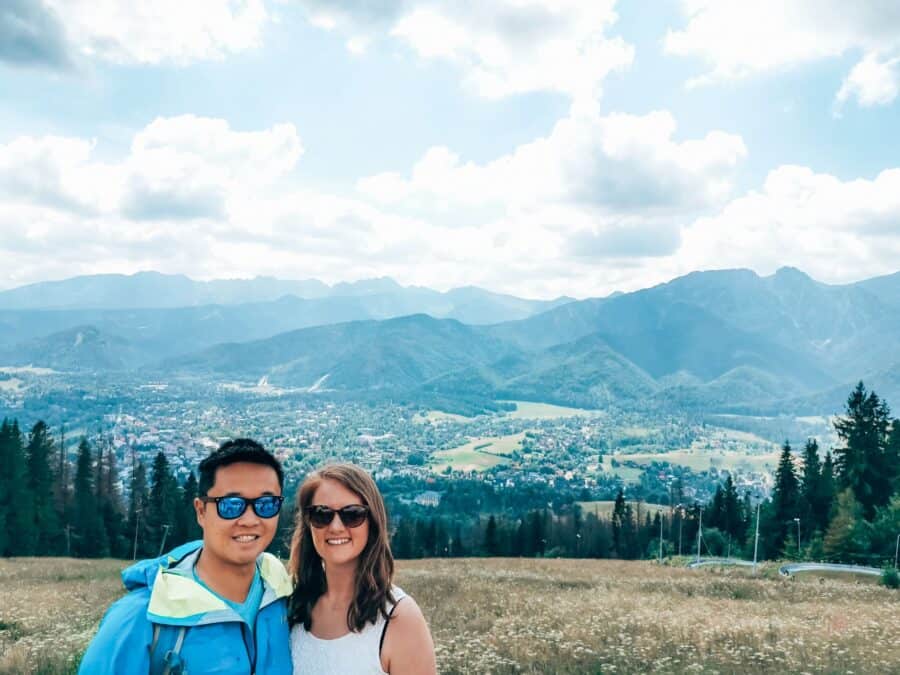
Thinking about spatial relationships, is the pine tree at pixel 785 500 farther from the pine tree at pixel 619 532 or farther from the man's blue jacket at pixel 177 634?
the man's blue jacket at pixel 177 634

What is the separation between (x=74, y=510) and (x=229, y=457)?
55.8 m

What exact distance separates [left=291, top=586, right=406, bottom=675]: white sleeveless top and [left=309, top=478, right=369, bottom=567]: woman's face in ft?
1.25

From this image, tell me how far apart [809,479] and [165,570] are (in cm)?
6251

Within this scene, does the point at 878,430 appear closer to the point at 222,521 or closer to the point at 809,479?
the point at 809,479

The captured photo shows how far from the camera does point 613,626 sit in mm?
12430

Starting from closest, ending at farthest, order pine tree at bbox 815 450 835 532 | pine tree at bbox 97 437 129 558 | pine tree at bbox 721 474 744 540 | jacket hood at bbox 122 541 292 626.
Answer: jacket hood at bbox 122 541 292 626 → pine tree at bbox 97 437 129 558 → pine tree at bbox 815 450 835 532 → pine tree at bbox 721 474 744 540

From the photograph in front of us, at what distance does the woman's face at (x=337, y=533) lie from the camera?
13.0 feet

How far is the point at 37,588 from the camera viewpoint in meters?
18.3

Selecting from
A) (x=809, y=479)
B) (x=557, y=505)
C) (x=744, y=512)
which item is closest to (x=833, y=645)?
(x=809, y=479)

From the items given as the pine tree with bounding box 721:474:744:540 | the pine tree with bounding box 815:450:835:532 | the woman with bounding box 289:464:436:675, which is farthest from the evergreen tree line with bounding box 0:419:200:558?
the pine tree with bounding box 721:474:744:540

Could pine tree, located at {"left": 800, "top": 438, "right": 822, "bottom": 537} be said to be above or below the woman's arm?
below

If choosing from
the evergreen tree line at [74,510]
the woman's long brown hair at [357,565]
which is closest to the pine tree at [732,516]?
the evergreen tree line at [74,510]

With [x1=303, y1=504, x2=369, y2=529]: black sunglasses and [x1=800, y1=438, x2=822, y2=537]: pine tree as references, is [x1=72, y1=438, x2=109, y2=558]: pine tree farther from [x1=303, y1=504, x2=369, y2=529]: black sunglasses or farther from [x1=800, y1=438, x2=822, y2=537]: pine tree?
[x1=800, y1=438, x2=822, y2=537]: pine tree

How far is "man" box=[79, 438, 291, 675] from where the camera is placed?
3086mm
